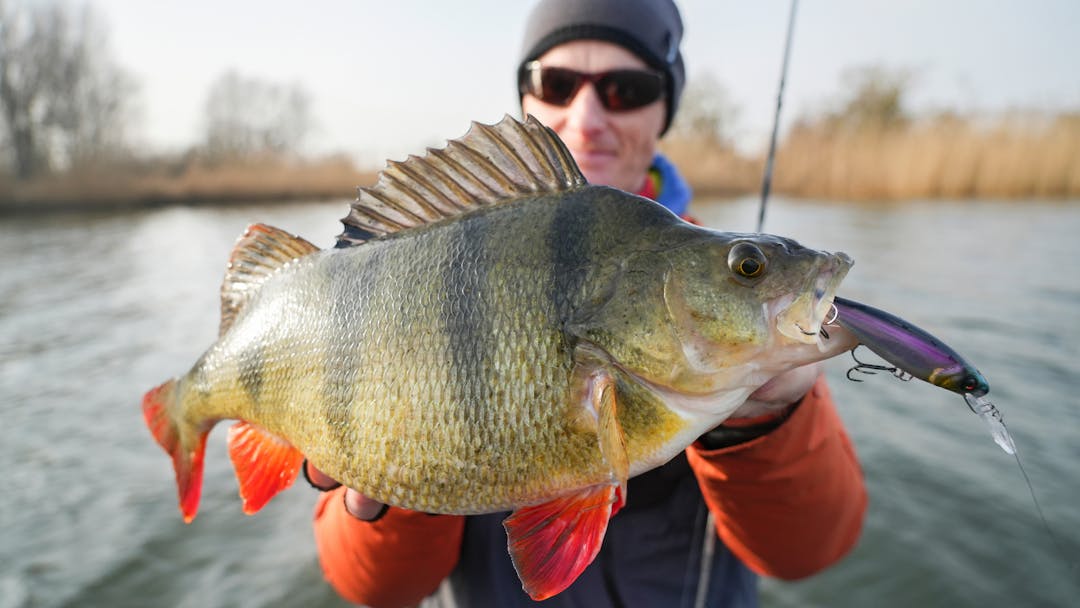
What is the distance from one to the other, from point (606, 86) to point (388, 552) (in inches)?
68.8

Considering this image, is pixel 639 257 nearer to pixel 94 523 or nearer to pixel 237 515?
pixel 237 515

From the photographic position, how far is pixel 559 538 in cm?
119

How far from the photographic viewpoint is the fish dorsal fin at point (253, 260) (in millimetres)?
1605

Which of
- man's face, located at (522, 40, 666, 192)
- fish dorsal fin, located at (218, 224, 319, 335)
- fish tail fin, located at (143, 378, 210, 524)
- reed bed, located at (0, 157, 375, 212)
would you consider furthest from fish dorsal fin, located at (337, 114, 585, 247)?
reed bed, located at (0, 157, 375, 212)

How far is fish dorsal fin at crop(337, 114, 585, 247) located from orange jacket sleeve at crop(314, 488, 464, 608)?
0.79 meters

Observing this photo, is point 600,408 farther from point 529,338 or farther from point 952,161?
point 952,161

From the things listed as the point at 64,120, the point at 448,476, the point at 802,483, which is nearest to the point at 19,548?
the point at 448,476

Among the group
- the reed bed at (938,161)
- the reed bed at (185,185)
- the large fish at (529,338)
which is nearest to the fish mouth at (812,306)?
the large fish at (529,338)

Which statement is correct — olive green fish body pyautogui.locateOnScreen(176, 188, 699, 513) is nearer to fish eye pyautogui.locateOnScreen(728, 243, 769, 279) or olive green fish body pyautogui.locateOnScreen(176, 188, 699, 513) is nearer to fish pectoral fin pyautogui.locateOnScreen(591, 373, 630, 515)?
fish pectoral fin pyautogui.locateOnScreen(591, 373, 630, 515)

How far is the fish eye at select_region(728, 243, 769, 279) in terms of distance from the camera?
1.09 metres

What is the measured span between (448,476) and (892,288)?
8.47 meters

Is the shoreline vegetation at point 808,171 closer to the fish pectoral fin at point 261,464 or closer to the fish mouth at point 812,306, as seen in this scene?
the fish mouth at point 812,306

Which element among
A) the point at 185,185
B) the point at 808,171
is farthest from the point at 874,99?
the point at 185,185

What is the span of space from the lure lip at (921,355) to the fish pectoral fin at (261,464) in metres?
1.24
